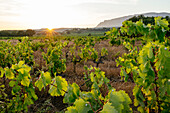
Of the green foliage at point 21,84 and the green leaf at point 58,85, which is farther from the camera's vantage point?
the green foliage at point 21,84

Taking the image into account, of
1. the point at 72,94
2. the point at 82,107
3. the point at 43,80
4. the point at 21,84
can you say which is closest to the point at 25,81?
the point at 21,84

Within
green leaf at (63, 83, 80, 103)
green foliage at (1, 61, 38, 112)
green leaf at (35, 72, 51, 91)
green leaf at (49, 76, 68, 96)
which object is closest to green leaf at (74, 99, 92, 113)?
green leaf at (63, 83, 80, 103)

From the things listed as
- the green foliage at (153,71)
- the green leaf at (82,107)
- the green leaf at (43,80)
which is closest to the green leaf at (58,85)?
the green leaf at (43,80)

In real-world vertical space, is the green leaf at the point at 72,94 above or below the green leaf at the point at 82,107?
below

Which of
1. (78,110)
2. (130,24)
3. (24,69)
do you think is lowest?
(78,110)

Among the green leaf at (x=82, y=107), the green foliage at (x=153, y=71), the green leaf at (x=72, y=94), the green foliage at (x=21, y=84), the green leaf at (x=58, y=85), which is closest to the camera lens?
the green leaf at (x=82, y=107)

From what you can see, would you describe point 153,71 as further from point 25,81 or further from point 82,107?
point 25,81

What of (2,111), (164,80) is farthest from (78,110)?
(2,111)

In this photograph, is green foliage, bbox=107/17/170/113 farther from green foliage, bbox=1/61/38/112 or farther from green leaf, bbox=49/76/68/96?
green foliage, bbox=1/61/38/112

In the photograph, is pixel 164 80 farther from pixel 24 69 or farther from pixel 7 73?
pixel 7 73

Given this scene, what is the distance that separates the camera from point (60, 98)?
3533mm

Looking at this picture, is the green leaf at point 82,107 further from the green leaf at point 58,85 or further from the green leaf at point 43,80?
the green leaf at point 43,80

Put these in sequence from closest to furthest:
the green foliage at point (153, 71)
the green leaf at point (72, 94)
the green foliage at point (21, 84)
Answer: the green foliage at point (153, 71) < the green leaf at point (72, 94) < the green foliage at point (21, 84)

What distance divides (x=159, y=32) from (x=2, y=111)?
2.75 m
